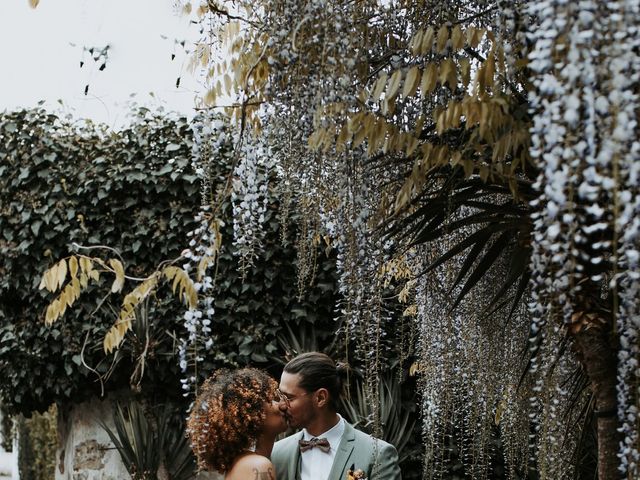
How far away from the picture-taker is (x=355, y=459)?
113 inches

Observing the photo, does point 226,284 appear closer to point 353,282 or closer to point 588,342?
point 353,282

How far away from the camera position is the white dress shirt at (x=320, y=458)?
2900 millimetres

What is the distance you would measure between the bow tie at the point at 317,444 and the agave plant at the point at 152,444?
8.35 ft

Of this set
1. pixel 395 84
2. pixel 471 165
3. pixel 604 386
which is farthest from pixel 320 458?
pixel 395 84

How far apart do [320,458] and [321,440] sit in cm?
8

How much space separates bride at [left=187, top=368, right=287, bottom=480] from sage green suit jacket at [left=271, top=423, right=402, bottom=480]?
1.16 feet

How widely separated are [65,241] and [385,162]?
3058 millimetres

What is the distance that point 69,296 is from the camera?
2.86m

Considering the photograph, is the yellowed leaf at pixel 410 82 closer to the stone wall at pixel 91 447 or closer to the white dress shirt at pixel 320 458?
the white dress shirt at pixel 320 458

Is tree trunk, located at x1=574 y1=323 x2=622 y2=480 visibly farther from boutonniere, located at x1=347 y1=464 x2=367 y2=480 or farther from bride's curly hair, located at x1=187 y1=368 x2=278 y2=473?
bride's curly hair, located at x1=187 y1=368 x2=278 y2=473

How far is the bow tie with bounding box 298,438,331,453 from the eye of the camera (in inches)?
113

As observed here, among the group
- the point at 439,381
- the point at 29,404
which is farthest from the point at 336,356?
the point at 29,404

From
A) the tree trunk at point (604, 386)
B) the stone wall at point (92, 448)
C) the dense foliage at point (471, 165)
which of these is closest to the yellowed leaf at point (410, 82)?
the dense foliage at point (471, 165)

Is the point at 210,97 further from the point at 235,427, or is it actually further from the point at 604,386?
the point at 604,386
